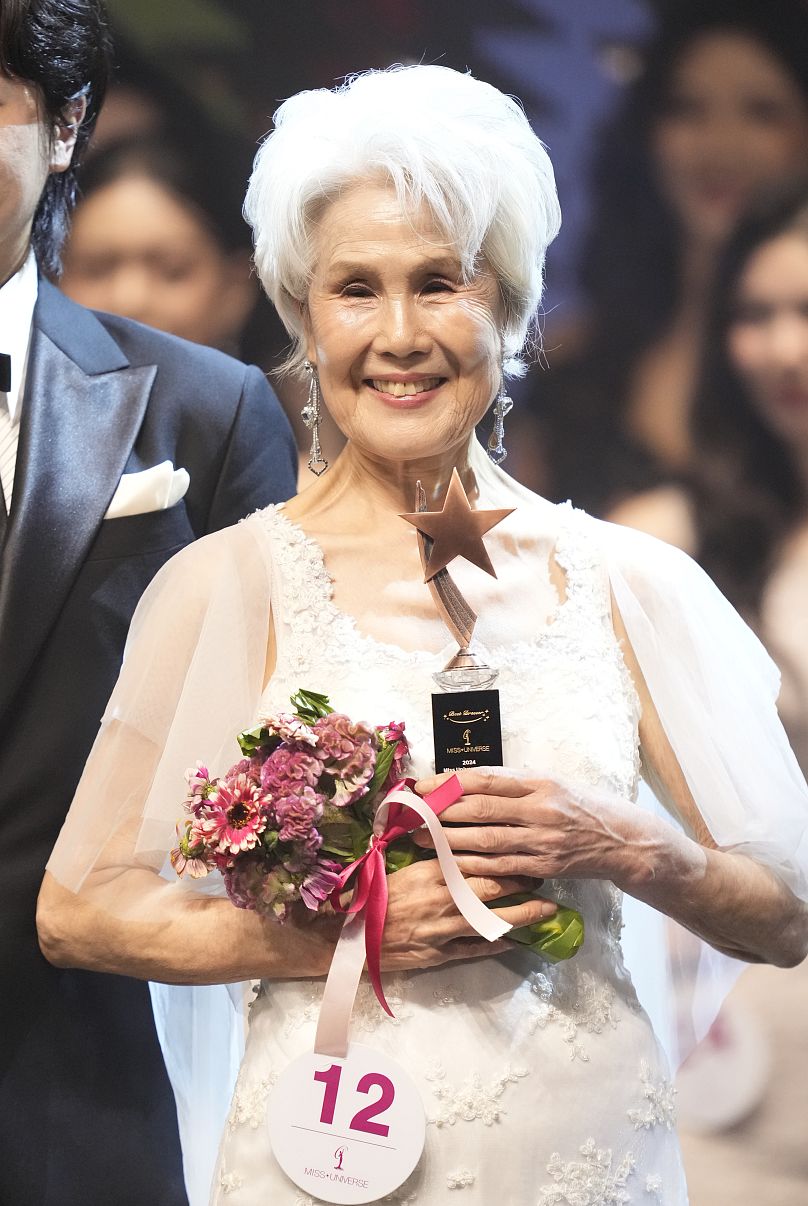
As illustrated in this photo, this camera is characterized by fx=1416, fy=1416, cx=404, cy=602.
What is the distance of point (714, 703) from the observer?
208 centimetres

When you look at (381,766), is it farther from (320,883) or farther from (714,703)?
(714,703)

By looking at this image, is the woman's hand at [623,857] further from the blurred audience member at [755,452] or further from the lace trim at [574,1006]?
the blurred audience member at [755,452]

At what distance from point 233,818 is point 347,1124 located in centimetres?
44

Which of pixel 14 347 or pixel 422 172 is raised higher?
pixel 422 172

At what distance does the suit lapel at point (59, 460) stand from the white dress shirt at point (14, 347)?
20 millimetres

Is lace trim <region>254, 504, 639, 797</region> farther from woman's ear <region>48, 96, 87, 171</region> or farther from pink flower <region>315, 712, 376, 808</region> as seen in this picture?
woman's ear <region>48, 96, 87, 171</region>

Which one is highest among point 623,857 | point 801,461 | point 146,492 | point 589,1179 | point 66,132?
point 66,132

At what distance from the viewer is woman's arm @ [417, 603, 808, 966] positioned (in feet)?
5.85

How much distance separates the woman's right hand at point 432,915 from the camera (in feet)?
5.92

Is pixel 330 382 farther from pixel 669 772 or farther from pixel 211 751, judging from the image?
pixel 669 772

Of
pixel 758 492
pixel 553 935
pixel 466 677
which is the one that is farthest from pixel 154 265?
pixel 553 935

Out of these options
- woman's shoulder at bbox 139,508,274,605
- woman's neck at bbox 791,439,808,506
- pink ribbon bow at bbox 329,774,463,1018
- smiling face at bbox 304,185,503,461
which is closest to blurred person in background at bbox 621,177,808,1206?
woman's neck at bbox 791,439,808,506

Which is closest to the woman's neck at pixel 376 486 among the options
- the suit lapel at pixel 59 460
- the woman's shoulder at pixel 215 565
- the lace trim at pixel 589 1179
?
the woman's shoulder at pixel 215 565

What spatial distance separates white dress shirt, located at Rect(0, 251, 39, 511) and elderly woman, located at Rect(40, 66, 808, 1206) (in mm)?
386
